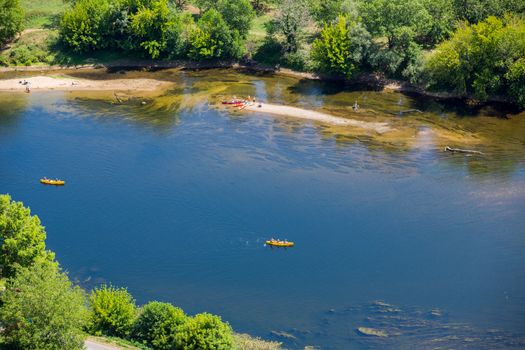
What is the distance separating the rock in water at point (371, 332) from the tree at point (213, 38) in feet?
276

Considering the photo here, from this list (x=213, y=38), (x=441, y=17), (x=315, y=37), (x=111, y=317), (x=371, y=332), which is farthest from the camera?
(x=315, y=37)

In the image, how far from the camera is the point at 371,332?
73000 mm

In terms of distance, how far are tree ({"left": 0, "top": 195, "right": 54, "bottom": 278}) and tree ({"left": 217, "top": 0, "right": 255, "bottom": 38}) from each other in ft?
272

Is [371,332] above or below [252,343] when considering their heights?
above

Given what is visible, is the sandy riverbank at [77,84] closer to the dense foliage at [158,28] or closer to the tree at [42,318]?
the dense foliage at [158,28]

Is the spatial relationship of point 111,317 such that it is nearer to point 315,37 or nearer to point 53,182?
point 53,182

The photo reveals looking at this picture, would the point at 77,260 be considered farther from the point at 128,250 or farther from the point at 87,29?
the point at 87,29

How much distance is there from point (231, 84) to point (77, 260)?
209 ft

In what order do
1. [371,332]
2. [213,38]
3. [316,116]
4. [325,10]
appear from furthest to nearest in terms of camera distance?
1. [213,38]
2. [325,10]
3. [316,116]
4. [371,332]

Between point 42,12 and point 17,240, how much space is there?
353 feet

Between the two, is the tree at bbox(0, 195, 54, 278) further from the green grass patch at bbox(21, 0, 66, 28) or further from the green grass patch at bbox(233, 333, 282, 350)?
the green grass patch at bbox(21, 0, 66, 28)

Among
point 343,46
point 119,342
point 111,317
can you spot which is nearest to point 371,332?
point 119,342

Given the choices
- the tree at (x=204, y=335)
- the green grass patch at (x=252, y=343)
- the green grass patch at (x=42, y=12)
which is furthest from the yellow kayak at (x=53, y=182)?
the green grass patch at (x=42, y=12)

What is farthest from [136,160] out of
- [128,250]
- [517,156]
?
[517,156]
